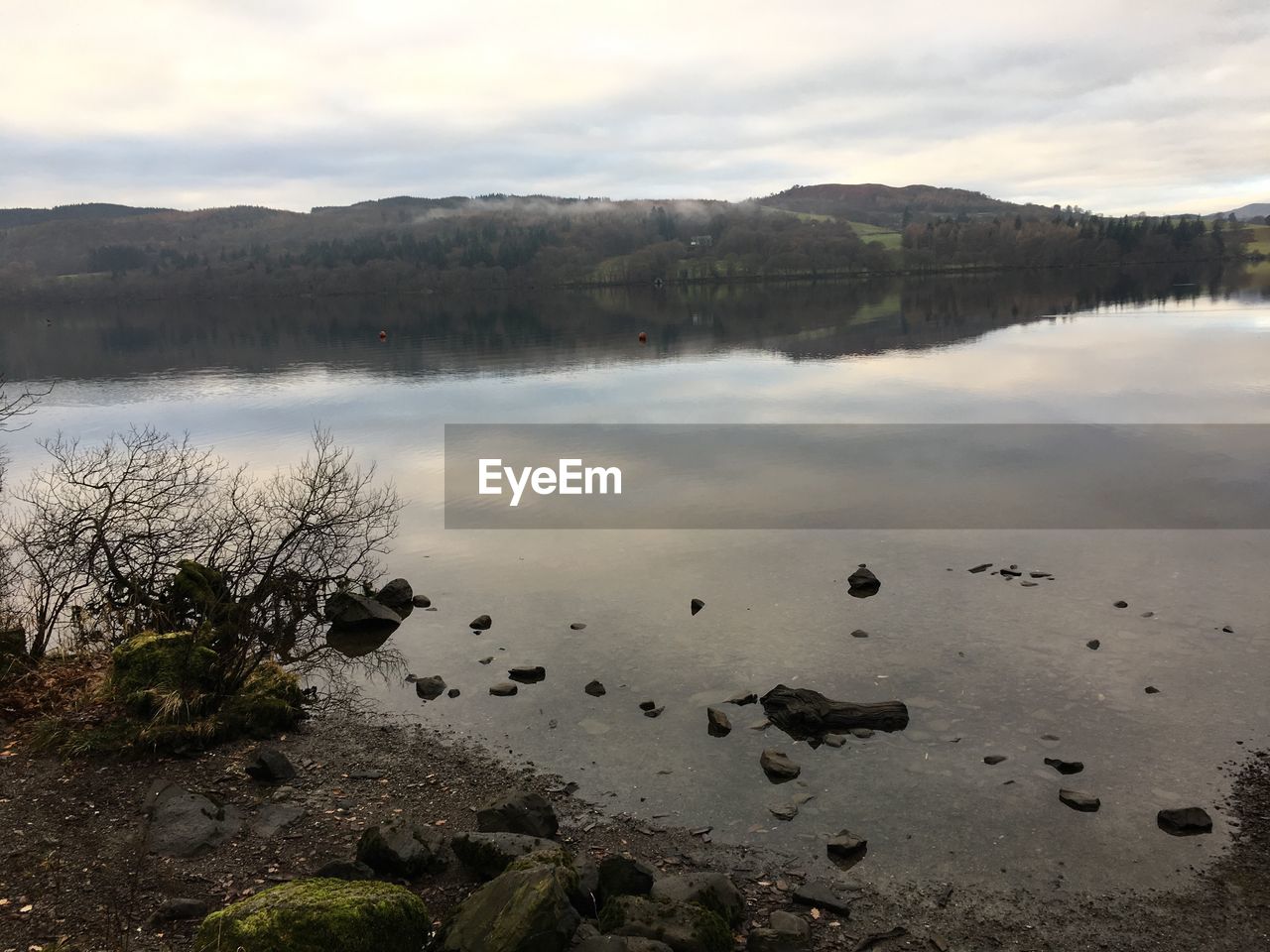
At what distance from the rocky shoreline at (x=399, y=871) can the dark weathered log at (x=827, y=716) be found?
4210mm

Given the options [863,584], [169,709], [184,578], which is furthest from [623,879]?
[184,578]

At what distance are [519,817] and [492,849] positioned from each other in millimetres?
1079

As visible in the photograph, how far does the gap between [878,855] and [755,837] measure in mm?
2111

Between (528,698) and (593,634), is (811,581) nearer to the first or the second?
(593,634)

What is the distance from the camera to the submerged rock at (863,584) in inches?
1024

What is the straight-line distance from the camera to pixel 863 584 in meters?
26.4

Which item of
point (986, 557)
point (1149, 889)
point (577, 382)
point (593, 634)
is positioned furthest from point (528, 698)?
point (577, 382)

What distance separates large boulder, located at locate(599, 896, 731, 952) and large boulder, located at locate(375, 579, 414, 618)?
52.9ft

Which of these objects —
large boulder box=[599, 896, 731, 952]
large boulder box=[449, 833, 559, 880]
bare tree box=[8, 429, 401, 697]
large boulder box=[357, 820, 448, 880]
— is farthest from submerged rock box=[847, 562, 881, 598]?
bare tree box=[8, 429, 401, 697]

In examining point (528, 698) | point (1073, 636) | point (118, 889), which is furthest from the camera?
point (1073, 636)

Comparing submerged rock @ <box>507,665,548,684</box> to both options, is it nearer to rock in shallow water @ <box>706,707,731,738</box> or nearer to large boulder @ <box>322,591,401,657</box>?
rock in shallow water @ <box>706,707,731,738</box>

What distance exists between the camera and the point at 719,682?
68.8 ft

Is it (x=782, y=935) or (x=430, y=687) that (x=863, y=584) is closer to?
(x=430, y=687)

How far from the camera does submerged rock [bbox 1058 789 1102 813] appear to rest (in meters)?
15.4
